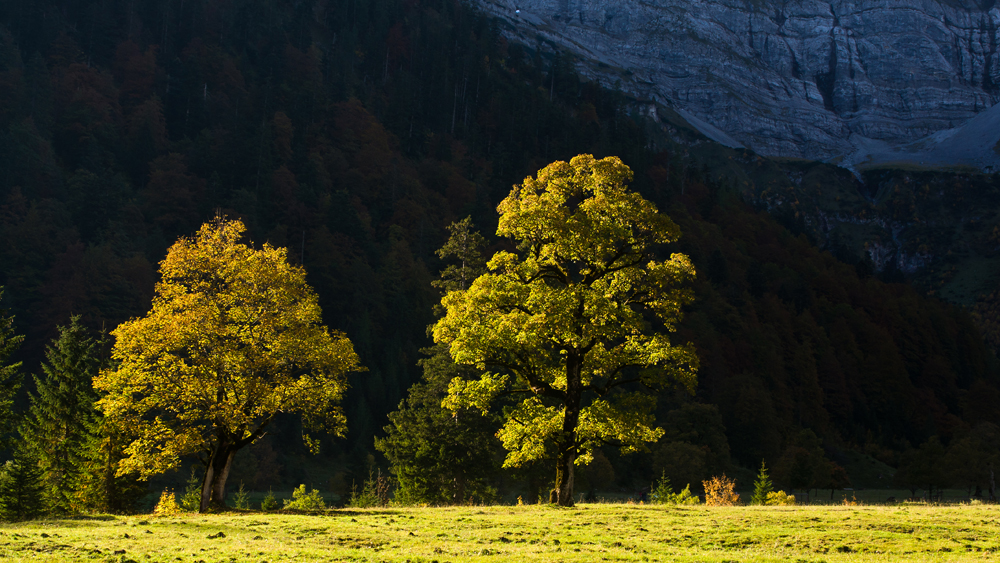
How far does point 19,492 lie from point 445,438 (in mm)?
26095

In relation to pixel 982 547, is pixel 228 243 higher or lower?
higher

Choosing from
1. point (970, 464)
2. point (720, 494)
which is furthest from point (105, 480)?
point (970, 464)

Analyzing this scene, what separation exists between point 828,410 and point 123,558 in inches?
6468

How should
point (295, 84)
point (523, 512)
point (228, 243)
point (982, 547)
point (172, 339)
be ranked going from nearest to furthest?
1. point (982, 547)
2. point (523, 512)
3. point (172, 339)
4. point (228, 243)
5. point (295, 84)

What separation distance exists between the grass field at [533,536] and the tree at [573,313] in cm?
303

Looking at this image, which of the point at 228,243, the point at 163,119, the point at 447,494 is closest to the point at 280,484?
the point at 447,494

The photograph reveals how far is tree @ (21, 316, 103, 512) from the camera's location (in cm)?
3669

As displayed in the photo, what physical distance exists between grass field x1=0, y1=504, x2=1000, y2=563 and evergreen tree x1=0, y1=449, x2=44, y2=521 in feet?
26.7

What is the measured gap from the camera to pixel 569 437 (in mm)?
26281

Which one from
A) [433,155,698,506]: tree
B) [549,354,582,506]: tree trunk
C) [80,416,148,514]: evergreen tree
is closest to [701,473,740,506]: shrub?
[549,354,582,506]: tree trunk

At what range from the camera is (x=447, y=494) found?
168 feet

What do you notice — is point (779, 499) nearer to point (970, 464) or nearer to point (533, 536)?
point (533, 536)

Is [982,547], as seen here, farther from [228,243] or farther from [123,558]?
[228,243]

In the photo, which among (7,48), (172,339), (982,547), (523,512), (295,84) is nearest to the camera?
(982,547)
